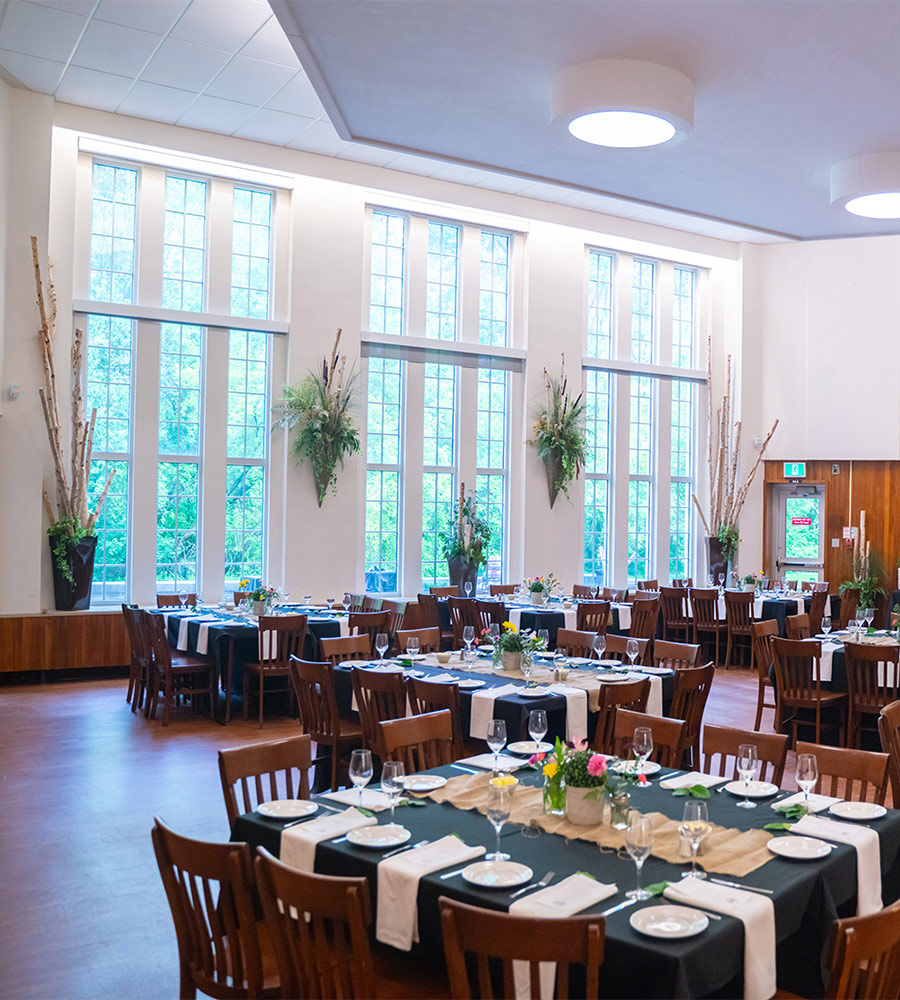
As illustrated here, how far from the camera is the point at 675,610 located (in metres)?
12.3

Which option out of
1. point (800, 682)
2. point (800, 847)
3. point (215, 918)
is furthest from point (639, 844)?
point (800, 682)

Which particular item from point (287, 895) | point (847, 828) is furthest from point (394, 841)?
point (847, 828)

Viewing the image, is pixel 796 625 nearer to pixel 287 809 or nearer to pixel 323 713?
pixel 323 713

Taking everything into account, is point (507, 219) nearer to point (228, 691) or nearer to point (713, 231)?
point (713, 231)

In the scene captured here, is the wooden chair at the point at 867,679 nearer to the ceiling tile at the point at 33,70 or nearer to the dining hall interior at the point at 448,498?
the dining hall interior at the point at 448,498

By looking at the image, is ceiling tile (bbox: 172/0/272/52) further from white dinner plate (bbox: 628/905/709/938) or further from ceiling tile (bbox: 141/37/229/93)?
white dinner plate (bbox: 628/905/709/938)

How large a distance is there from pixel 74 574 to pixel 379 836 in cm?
819

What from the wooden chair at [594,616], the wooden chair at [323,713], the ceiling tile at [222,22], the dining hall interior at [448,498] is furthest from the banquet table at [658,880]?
the ceiling tile at [222,22]

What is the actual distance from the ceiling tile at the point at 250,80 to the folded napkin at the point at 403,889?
8.68 meters

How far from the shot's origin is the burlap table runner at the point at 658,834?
9.52 ft

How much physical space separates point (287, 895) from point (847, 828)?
1.83 meters

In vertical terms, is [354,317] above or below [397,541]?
above

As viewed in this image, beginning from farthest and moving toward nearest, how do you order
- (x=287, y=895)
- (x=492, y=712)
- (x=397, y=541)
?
(x=397, y=541)
(x=492, y=712)
(x=287, y=895)

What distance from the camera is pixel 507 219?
13727 mm
